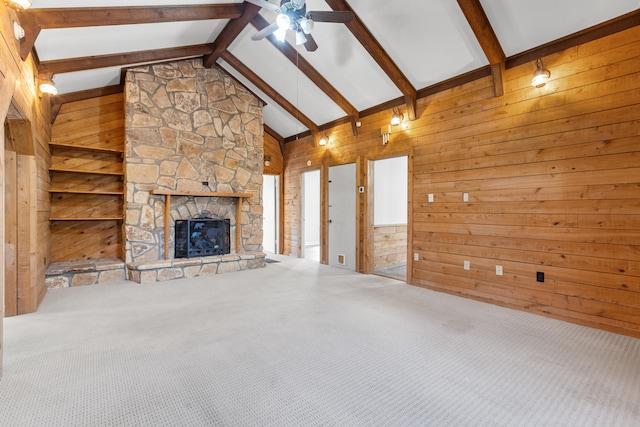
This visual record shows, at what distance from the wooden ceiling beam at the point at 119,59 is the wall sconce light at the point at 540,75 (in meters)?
4.55

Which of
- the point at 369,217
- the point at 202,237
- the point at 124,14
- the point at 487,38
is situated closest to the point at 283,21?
the point at 124,14

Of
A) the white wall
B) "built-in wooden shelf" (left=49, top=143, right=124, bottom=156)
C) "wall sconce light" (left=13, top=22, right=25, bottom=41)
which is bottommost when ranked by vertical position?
the white wall

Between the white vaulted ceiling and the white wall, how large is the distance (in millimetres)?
1235

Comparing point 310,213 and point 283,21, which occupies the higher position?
point 283,21

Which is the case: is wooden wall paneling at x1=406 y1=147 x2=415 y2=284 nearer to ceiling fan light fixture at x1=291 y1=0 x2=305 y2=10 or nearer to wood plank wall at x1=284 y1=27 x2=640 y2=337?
wood plank wall at x1=284 y1=27 x2=640 y2=337

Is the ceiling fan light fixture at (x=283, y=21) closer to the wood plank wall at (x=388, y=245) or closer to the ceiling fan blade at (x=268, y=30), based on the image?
the ceiling fan blade at (x=268, y=30)

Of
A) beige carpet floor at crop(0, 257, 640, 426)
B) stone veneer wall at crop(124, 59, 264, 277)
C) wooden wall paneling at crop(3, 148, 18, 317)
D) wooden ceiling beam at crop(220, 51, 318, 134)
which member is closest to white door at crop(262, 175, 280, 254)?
stone veneer wall at crop(124, 59, 264, 277)

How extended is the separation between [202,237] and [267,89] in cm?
294

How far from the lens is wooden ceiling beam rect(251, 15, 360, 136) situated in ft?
13.9

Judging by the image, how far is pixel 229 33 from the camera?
434 cm

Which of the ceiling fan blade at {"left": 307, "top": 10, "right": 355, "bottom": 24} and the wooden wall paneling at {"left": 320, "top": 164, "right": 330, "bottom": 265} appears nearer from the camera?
the ceiling fan blade at {"left": 307, "top": 10, "right": 355, "bottom": 24}

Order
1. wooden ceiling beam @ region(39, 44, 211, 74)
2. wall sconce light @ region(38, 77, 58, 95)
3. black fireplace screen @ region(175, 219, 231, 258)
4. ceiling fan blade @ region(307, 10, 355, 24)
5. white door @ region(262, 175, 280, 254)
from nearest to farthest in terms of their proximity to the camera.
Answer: ceiling fan blade @ region(307, 10, 355, 24), wall sconce light @ region(38, 77, 58, 95), wooden ceiling beam @ region(39, 44, 211, 74), black fireplace screen @ region(175, 219, 231, 258), white door @ region(262, 175, 280, 254)

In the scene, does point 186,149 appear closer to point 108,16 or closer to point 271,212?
point 108,16

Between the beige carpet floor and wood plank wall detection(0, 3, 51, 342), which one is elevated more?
wood plank wall detection(0, 3, 51, 342)
